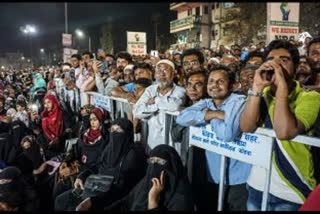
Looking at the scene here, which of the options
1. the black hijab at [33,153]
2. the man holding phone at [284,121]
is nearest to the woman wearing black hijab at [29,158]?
the black hijab at [33,153]

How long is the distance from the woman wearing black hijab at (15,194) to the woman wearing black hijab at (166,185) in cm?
144

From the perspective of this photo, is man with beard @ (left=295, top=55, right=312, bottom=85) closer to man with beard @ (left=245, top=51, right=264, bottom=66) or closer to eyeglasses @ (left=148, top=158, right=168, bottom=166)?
man with beard @ (left=245, top=51, right=264, bottom=66)

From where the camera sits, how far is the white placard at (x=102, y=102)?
525 cm

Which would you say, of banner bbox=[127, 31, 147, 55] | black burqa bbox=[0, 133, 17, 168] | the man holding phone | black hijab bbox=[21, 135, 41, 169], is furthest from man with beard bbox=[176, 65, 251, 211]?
banner bbox=[127, 31, 147, 55]

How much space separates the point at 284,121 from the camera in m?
2.06

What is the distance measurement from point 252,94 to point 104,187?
6.93ft

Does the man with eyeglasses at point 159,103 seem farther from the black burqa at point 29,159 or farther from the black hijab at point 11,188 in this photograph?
the black burqa at point 29,159

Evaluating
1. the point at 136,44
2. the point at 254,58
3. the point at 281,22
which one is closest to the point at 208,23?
the point at 136,44

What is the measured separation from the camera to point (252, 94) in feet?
7.47

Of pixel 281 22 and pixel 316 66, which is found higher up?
pixel 281 22

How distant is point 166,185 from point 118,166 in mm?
1144

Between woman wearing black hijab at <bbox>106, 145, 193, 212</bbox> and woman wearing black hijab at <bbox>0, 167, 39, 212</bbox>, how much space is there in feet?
4.72

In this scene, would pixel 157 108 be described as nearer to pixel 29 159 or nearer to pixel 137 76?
pixel 137 76

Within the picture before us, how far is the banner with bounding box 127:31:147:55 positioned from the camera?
1451cm
